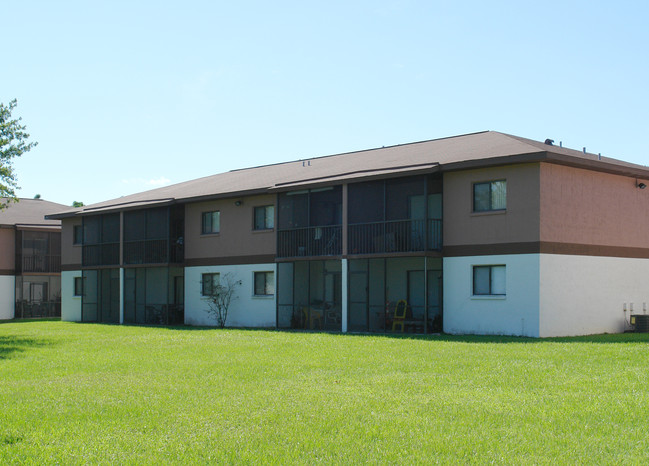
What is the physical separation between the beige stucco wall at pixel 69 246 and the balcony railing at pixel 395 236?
1866 centimetres

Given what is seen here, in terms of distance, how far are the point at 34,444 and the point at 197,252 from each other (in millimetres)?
24283

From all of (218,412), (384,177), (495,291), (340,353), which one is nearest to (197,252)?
(384,177)

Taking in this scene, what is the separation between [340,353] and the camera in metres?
17.1

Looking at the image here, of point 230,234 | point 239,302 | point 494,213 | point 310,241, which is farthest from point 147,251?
point 494,213

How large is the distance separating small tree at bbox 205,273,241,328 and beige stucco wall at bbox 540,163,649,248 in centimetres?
1308

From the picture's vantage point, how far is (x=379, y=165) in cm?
2675

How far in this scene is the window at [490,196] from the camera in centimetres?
2297

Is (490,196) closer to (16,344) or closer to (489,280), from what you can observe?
(489,280)

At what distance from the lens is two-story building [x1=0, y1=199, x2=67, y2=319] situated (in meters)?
42.1

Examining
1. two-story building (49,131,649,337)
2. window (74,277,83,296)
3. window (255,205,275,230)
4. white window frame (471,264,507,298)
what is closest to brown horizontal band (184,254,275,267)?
two-story building (49,131,649,337)

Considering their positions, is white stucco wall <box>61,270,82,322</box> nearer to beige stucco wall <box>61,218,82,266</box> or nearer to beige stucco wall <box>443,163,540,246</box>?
beige stucco wall <box>61,218,82,266</box>

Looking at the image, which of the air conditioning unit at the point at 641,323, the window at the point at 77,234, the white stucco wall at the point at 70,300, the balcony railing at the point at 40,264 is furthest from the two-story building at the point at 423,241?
the balcony railing at the point at 40,264

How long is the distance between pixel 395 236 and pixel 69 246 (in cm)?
2110

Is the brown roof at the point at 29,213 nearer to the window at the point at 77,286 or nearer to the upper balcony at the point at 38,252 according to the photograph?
the upper balcony at the point at 38,252
